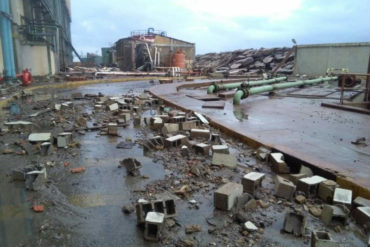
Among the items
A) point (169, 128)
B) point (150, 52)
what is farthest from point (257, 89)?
point (150, 52)

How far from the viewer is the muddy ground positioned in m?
2.25

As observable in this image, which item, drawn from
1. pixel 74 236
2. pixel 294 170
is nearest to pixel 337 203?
pixel 294 170

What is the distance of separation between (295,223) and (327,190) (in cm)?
67

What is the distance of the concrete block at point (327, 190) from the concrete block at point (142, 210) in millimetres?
1629

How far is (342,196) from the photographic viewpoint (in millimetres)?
2691

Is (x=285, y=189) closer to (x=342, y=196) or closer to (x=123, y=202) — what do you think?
(x=342, y=196)

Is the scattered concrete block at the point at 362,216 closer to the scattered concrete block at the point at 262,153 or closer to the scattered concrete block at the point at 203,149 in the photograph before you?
the scattered concrete block at the point at 262,153

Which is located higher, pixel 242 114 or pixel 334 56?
pixel 334 56

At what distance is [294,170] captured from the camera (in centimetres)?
370

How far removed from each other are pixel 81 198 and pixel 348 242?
2.30m

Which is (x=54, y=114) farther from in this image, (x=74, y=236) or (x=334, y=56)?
(x=334, y=56)

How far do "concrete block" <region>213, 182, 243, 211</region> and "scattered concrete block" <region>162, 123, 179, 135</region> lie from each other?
97.2 inches

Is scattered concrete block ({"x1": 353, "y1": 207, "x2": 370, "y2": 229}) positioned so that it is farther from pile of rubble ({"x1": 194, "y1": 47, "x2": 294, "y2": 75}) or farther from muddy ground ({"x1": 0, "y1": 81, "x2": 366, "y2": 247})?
pile of rubble ({"x1": 194, "y1": 47, "x2": 294, "y2": 75})

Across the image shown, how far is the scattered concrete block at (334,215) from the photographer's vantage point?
2.46m
